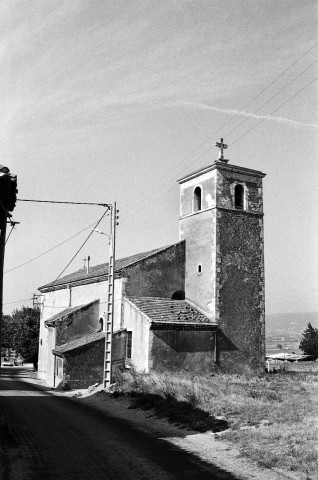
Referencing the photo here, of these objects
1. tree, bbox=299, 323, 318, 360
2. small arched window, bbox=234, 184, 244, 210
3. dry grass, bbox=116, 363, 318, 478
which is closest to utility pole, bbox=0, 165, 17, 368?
dry grass, bbox=116, 363, 318, 478

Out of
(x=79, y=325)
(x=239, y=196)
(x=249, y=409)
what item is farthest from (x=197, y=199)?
(x=249, y=409)

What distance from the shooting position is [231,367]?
23.5m

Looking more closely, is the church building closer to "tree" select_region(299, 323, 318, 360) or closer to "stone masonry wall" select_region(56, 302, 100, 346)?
"stone masonry wall" select_region(56, 302, 100, 346)

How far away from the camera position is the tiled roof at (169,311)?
72.6 ft

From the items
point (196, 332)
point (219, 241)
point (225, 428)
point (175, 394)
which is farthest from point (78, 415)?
point (219, 241)

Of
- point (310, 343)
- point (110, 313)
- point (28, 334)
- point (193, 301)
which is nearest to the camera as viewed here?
point (110, 313)

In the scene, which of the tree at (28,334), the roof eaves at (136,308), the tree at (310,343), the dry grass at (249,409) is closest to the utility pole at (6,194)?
the dry grass at (249,409)

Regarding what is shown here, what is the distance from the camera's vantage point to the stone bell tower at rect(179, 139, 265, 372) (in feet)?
78.1

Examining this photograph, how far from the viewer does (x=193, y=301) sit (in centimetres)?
2488

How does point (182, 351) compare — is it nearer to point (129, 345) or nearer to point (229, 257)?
point (129, 345)

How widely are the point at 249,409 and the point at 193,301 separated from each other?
38.4ft

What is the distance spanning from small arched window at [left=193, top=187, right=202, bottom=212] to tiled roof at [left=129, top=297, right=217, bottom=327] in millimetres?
5573

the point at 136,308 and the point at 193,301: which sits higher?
the point at 193,301

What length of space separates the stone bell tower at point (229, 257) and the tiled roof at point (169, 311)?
671mm
